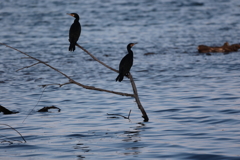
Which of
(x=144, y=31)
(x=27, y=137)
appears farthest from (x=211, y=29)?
(x=27, y=137)

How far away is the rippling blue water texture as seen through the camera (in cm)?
785

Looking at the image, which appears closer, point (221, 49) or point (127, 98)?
point (127, 98)

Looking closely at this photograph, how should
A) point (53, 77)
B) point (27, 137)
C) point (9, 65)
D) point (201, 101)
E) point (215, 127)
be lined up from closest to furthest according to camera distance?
point (27, 137), point (215, 127), point (201, 101), point (53, 77), point (9, 65)

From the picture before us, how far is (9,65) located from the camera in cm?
1852

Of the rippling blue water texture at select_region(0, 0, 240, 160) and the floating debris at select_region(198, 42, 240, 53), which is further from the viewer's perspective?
the floating debris at select_region(198, 42, 240, 53)

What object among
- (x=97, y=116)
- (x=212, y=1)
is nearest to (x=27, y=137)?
(x=97, y=116)

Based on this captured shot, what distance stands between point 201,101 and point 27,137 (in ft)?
16.7

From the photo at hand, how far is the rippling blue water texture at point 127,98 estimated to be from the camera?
7848 mm

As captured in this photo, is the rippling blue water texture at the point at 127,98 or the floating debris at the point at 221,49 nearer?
the rippling blue water texture at the point at 127,98

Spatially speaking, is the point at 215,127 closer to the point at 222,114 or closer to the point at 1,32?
the point at 222,114

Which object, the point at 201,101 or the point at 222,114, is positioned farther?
the point at 201,101

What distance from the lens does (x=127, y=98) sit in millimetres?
12422

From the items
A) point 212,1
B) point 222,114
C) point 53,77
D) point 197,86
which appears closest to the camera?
point 222,114

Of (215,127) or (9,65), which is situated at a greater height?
(215,127)
